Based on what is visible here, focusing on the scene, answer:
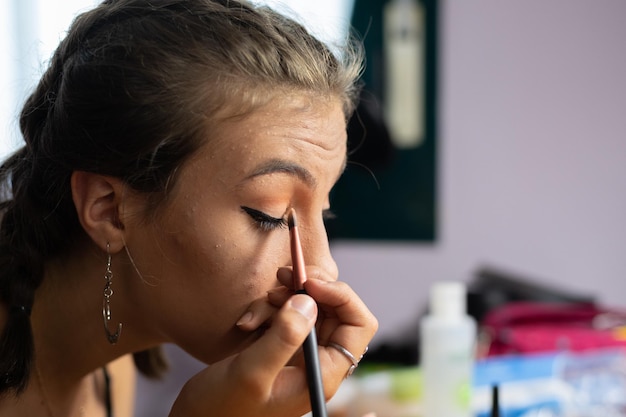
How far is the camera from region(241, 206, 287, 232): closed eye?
2.17 feet

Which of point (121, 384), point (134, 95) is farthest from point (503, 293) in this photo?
point (134, 95)

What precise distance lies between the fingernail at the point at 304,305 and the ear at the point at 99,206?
8.1 inches

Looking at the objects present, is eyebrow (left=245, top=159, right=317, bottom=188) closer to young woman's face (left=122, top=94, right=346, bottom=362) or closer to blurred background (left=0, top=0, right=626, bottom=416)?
young woman's face (left=122, top=94, right=346, bottom=362)

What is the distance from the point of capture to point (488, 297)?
139 cm

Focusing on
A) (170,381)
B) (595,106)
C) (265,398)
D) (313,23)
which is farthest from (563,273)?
(265,398)

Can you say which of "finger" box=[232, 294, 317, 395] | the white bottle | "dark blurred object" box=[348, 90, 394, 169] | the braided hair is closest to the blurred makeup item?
"finger" box=[232, 294, 317, 395]

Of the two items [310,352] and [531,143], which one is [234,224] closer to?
[310,352]

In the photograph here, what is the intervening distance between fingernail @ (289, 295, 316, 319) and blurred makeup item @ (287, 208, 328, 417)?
18 mm

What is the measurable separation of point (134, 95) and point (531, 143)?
1359 millimetres

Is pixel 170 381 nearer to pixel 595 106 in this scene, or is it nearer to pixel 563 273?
pixel 563 273

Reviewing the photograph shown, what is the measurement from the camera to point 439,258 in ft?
6.02

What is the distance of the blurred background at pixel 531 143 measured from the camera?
1759 millimetres

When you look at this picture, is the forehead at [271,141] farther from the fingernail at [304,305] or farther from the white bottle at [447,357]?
the white bottle at [447,357]

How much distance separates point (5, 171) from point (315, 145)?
0.39 meters
